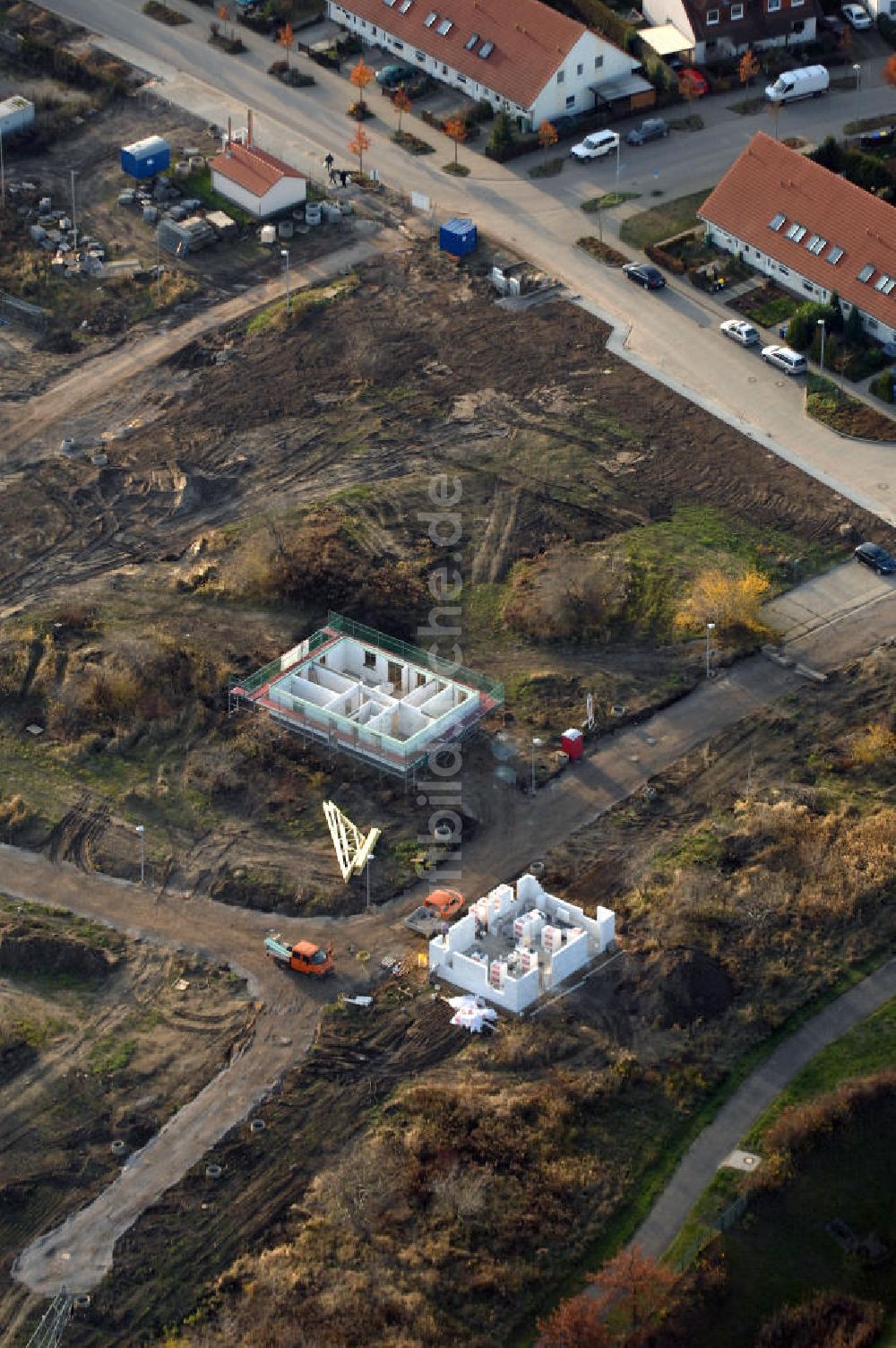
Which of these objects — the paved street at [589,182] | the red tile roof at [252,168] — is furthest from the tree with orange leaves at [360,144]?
the red tile roof at [252,168]

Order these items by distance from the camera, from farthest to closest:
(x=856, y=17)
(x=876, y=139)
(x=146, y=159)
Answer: (x=856, y=17)
(x=146, y=159)
(x=876, y=139)

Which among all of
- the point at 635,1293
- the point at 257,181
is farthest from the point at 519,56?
the point at 635,1293

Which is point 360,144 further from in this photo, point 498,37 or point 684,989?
point 684,989

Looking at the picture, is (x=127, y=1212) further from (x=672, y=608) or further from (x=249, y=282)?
(x=249, y=282)

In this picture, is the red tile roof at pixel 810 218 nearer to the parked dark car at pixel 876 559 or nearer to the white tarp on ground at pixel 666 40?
the white tarp on ground at pixel 666 40

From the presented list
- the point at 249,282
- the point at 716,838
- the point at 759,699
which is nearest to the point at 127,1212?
the point at 716,838
